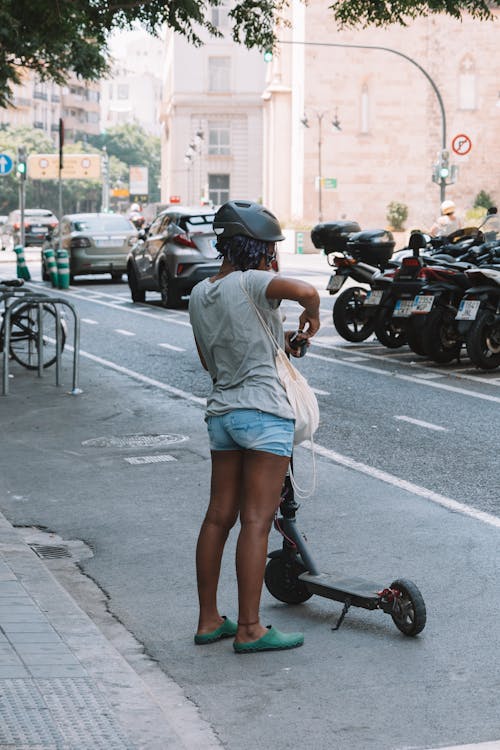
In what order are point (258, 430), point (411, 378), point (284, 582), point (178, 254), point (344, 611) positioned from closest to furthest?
point (258, 430) → point (344, 611) → point (284, 582) → point (411, 378) → point (178, 254)

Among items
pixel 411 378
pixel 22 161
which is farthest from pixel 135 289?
pixel 22 161

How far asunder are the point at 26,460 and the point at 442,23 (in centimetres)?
5848

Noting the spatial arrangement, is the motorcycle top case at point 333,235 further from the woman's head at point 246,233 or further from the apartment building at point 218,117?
the apartment building at point 218,117

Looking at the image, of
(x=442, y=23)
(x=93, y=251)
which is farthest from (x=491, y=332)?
(x=442, y=23)

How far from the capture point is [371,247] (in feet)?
58.0

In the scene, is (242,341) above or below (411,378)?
above

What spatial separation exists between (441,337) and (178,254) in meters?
8.35

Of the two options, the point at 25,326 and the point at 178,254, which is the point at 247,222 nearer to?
the point at 25,326

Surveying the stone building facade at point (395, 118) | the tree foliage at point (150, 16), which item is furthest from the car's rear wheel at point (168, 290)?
the stone building facade at point (395, 118)

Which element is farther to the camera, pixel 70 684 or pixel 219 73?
pixel 219 73

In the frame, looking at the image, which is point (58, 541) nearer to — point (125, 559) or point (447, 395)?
point (125, 559)

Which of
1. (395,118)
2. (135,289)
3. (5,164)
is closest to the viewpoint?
(135,289)

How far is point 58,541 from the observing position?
288 inches

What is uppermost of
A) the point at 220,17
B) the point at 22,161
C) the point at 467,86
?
the point at 220,17
